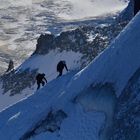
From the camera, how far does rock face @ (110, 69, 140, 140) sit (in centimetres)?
3048

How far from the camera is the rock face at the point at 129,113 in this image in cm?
3048

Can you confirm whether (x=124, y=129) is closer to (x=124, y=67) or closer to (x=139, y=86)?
(x=139, y=86)

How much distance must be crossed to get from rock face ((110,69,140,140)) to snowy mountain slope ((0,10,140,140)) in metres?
0.58

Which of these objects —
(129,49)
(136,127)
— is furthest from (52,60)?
(136,127)

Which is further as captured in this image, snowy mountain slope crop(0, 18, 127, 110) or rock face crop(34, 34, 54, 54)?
rock face crop(34, 34, 54, 54)

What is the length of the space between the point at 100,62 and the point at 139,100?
6.38 m

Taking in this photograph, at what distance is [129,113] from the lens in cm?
3142

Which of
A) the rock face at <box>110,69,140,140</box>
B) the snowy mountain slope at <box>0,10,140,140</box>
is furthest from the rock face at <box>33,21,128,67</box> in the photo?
the rock face at <box>110,69,140,140</box>

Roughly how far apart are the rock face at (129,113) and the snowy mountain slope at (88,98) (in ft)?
1.90

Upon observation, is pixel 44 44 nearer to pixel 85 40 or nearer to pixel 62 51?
pixel 62 51

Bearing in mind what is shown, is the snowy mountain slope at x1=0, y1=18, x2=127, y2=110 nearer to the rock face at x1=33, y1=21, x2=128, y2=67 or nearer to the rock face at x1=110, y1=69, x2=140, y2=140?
the rock face at x1=33, y1=21, x2=128, y2=67

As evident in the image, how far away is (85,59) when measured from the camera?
73812 millimetres

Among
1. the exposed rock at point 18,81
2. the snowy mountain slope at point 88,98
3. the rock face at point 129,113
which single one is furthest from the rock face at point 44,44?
the rock face at point 129,113

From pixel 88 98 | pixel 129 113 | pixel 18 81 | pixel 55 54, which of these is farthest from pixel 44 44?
pixel 129 113
